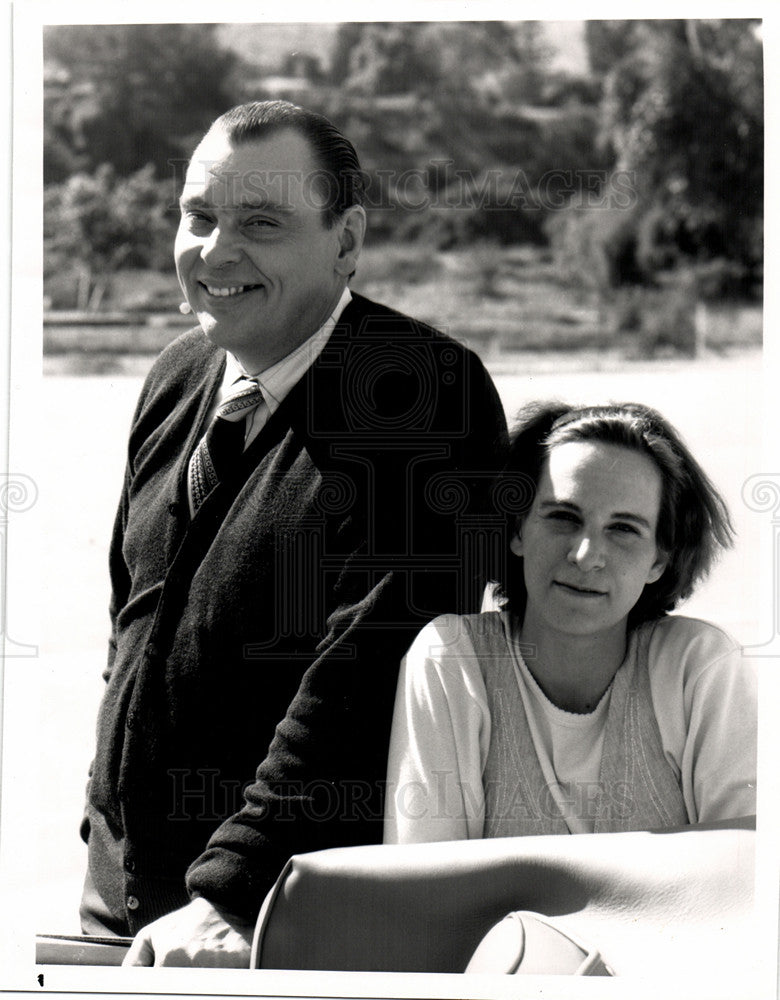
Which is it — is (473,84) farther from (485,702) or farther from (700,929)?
(700,929)

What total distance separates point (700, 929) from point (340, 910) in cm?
83

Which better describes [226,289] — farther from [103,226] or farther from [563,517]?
[563,517]

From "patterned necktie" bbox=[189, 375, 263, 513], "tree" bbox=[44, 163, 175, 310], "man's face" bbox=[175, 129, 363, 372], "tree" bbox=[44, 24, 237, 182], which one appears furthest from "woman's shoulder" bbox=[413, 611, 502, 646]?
"tree" bbox=[44, 24, 237, 182]

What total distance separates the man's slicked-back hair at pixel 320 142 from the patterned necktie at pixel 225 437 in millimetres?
428

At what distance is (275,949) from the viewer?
104 inches

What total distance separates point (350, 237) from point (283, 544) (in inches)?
28.6

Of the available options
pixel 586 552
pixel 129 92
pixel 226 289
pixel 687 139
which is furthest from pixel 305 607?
pixel 687 139

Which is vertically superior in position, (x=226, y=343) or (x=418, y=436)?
(x=226, y=343)

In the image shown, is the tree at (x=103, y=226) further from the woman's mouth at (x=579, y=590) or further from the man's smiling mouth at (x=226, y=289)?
the woman's mouth at (x=579, y=590)

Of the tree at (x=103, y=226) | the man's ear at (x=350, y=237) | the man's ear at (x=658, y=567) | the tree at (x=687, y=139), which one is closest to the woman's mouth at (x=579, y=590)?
the man's ear at (x=658, y=567)

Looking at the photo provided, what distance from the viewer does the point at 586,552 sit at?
A: 254cm

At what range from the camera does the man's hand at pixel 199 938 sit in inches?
103

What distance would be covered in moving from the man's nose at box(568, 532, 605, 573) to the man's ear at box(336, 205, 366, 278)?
0.81 meters

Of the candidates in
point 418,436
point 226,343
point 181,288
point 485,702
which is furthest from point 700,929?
point 181,288
